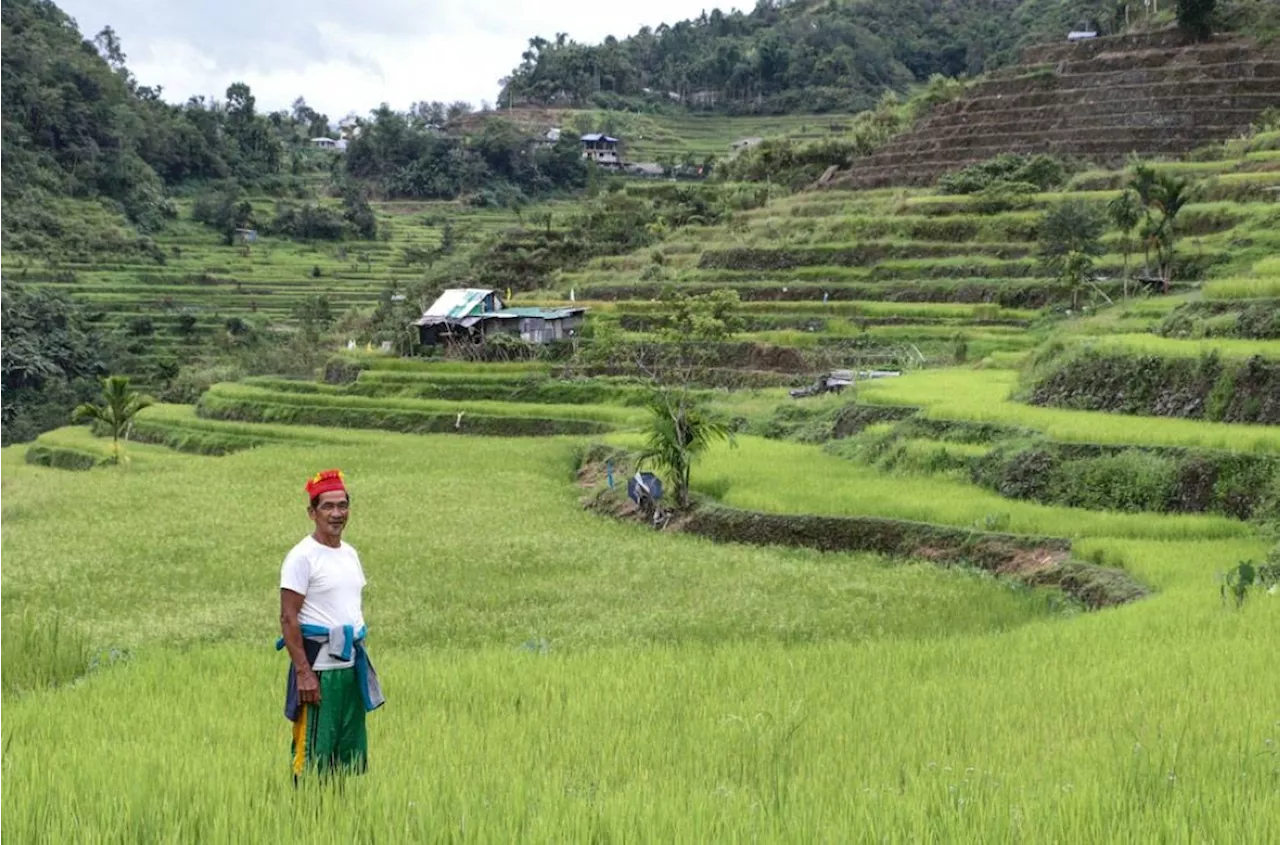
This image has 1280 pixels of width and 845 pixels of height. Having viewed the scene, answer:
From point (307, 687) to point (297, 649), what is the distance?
0.14 meters

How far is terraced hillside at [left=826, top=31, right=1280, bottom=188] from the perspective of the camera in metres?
41.4

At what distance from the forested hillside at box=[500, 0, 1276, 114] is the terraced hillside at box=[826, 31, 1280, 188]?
115ft

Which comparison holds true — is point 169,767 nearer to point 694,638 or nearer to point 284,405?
point 694,638

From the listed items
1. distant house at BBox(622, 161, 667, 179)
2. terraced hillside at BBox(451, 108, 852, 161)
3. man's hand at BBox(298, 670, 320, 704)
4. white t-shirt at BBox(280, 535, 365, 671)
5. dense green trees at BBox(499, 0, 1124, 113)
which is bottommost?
man's hand at BBox(298, 670, 320, 704)

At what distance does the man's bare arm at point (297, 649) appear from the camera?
471 cm

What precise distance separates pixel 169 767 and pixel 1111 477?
11.7 m

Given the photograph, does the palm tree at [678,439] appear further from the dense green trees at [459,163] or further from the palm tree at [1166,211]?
the dense green trees at [459,163]

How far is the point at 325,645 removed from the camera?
15.8ft

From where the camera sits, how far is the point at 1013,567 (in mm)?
12641

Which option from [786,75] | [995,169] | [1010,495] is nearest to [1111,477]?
[1010,495]

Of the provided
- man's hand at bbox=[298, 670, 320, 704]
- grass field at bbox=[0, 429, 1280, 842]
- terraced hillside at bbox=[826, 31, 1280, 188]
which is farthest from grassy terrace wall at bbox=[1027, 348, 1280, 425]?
terraced hillside at bbox=[826, 31, 1280, 188]

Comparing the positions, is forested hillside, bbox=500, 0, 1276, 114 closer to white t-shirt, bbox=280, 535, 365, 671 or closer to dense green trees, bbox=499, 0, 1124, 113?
dense green trees, bbox=499, 0, 1124, 113

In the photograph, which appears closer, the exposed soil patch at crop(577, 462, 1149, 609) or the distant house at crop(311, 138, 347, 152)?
the exposed soil patch at crop(577, 462, 1149, 609)

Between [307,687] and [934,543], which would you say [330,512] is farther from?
[934,543]
